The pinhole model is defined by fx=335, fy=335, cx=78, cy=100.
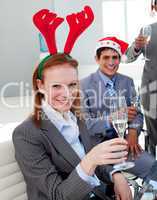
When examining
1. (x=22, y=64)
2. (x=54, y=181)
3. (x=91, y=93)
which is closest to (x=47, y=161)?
(x=54, y=181)

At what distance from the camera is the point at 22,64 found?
137 inches

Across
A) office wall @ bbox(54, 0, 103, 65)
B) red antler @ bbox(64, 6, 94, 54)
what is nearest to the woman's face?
red antler @ bbox(64, 6, 94, 54)

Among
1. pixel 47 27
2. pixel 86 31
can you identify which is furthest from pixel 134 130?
pixel 86 31

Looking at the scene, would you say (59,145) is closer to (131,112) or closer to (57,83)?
(57,83)

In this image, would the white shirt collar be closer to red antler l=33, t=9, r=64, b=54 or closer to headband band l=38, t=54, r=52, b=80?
headband band l=38, t=54, r=52, b=80

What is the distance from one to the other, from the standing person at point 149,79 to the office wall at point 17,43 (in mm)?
1522

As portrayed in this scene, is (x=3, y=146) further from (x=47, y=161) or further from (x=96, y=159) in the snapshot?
(x=96, y=159)

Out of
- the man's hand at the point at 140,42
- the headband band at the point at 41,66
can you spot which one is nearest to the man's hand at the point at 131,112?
the man's hand at the point at 140,42

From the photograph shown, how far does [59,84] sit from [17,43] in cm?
237

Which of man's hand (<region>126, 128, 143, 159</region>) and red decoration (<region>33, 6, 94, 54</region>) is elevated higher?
red decoration (<region>33, 6, 94, 54</region>)

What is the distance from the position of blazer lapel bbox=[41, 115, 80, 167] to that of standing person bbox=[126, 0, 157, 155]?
1052 millimetres

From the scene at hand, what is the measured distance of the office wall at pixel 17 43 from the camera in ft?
11.1

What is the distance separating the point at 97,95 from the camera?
2.07m

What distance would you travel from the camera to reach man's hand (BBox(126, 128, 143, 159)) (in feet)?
6.37
